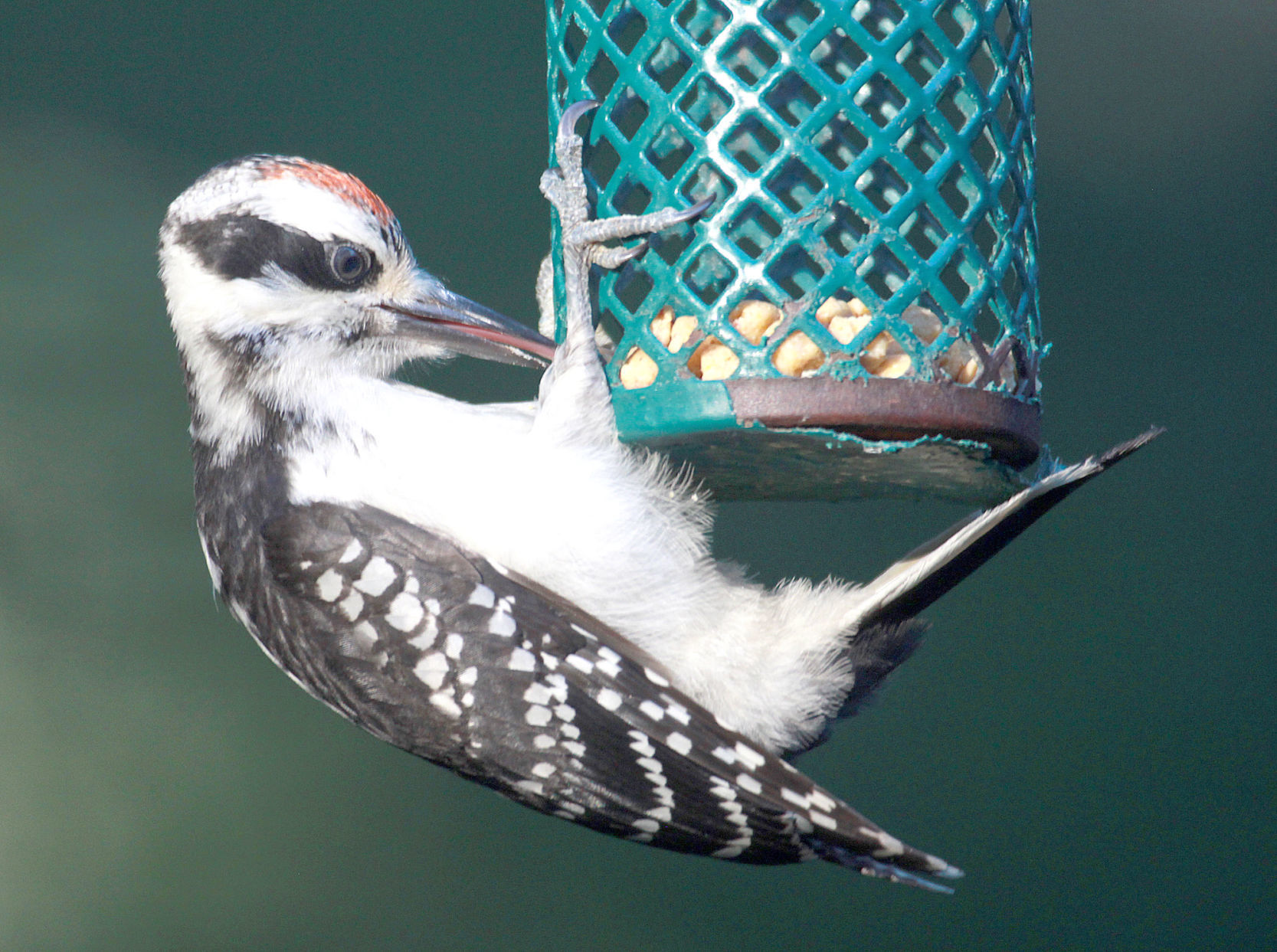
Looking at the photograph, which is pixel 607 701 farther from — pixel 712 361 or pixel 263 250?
pixel 263 250

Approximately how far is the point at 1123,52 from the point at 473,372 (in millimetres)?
2114

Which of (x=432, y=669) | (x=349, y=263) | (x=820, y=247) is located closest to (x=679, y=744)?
(x=432, y=669)

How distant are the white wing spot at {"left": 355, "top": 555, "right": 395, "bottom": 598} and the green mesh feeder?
36cm

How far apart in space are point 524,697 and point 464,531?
0.24 metres

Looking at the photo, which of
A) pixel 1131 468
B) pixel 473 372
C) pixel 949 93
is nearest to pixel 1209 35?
pixel 1131 468

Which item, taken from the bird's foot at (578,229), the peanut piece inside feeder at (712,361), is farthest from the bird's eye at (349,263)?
the peanut piece inside feeder at (712,361)

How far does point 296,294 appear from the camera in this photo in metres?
1.79

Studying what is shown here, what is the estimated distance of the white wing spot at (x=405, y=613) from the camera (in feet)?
5.71

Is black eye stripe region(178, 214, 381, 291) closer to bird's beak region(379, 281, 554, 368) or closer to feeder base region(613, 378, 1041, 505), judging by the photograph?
bird's beak region(379, 281, 554, 368)

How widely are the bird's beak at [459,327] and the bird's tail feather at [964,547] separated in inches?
22.6

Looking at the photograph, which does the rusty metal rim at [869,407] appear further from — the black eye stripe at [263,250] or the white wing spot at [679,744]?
the black eye stripe at [263,250]

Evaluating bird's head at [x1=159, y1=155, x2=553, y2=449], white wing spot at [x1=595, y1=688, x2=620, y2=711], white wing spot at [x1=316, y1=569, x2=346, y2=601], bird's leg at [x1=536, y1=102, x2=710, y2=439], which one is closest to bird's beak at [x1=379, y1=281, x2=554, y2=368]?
bird's head at [x1=159, y1=155, x2=553, y2=449]

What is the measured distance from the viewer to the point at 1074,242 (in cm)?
385

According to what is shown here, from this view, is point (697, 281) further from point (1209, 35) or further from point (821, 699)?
point (1209, 35)
